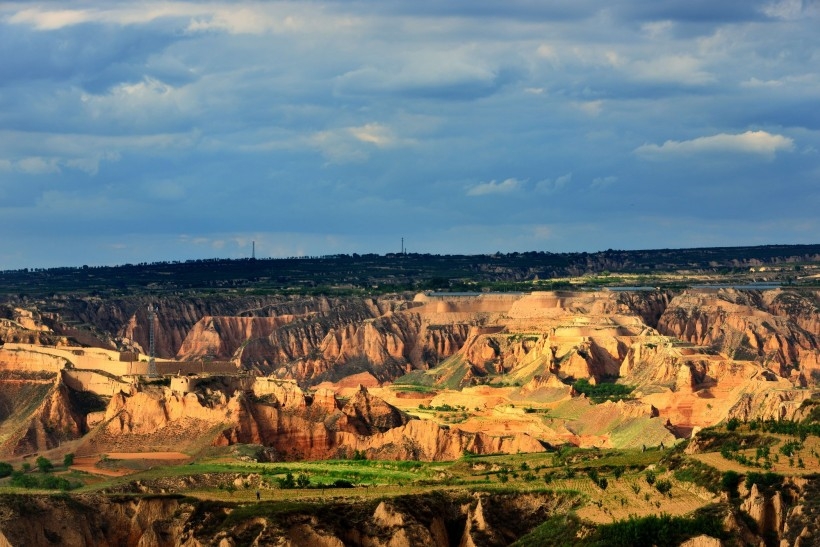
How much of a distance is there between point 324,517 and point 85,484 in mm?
30635

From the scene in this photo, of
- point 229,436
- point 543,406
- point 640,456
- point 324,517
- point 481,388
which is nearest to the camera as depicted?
point 324,517

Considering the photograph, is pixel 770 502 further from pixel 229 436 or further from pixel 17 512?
pixel 229 436

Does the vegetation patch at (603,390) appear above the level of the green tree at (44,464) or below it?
above

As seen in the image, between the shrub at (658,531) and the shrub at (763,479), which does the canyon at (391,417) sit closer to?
the shrub at (763,479)

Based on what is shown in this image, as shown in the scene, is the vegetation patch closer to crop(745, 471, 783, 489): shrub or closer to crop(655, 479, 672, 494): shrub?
crop(655, 479, 672, 494): shrub

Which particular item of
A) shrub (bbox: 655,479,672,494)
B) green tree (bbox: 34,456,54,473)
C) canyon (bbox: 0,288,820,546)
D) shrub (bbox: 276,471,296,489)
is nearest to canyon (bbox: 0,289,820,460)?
canyon (bbox: 0,288,820,546)

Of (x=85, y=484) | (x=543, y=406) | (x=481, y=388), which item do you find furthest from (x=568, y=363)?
(x=85, y=484)

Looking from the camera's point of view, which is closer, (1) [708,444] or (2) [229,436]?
(1) [708,444]

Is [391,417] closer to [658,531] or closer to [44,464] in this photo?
[44,464]

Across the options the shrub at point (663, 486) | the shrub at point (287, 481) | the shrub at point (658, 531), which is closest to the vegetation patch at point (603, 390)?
the shrub at point (287, 481)

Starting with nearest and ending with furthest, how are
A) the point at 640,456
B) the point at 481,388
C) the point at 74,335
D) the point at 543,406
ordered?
1. the point at 640,456
2. the point at 543,406
3. the point at 481,388
4. the point at 74,335

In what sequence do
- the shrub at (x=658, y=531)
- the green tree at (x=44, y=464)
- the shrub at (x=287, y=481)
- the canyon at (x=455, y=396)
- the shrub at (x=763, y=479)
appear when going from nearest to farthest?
1. the shrub at (x=658, y=531)
2. the shrub at (x=763, y=479)
3. the shrub at (x=287, y=481)
4. the green tree at (x=44, y=464)
5. the canyon at (x=455, y=396)

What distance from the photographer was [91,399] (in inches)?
5354

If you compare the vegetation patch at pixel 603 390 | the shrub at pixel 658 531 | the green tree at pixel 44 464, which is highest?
the shrub at pixel 658 531
